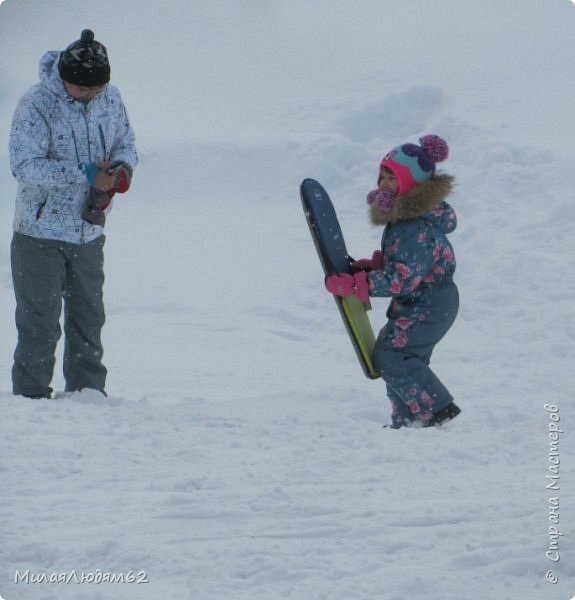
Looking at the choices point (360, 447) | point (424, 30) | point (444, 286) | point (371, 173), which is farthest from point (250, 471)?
point (424, 30)

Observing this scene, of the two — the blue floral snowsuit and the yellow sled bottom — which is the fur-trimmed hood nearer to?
the blue floral snowsuit

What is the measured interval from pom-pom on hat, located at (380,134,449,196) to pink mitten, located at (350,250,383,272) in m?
0.39

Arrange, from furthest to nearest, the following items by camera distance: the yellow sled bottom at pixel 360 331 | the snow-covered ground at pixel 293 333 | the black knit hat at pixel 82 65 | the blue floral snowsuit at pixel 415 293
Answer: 1. the yellow sled bottom at pixel 360 331
2. the blue floral snowsuit at pixel 415 293
3. the black knit hat at pixel 82 65
4. the snow-covered ground at pixel 293 333

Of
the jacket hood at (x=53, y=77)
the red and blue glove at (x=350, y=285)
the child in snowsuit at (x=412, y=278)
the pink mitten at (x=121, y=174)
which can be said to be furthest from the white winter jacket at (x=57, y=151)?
the child in snowsuit at (x=412, y=278)

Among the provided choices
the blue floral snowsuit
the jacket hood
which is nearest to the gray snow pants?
the jacket hood

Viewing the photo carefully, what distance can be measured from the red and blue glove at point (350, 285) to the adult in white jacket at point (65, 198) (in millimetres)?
1106

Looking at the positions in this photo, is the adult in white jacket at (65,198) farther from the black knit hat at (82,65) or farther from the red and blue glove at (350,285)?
the red and blue glove at (350,285)

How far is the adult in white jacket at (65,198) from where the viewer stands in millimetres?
4723

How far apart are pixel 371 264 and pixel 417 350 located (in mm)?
502

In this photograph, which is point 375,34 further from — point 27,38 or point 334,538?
point 334,538

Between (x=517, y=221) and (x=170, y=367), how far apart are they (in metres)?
3.51

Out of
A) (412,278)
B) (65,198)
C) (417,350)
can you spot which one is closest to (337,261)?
(412,278)

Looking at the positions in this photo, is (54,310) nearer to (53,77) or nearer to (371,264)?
(53,77)

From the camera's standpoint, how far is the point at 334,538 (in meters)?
3.28
